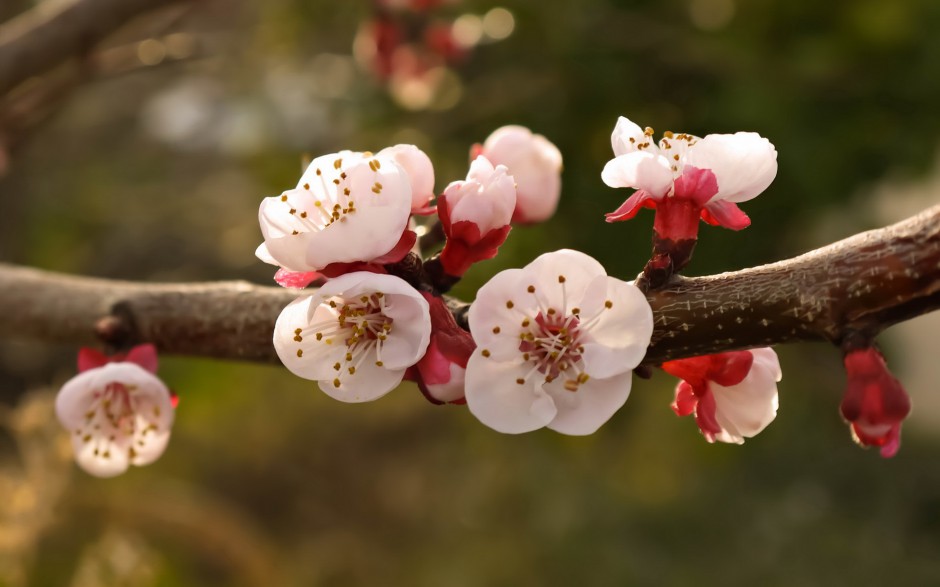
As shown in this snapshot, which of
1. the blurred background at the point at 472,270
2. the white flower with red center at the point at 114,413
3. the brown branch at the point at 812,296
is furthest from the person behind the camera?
the blurred background at the point at 472,270

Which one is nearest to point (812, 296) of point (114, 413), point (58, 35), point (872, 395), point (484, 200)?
point (872, 395)

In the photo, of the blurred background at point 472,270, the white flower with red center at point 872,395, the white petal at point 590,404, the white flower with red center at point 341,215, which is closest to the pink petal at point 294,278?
the white flower with red center at point 341,215

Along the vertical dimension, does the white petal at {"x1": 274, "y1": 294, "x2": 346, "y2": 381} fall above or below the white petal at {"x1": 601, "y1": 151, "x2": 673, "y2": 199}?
below

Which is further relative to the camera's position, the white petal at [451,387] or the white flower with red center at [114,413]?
the white flower with red center at [114,413]

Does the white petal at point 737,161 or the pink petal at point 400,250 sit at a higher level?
the white petal at point 737,161

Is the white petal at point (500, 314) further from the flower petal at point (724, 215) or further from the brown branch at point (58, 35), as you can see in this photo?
the brown branch at point (58, 35)

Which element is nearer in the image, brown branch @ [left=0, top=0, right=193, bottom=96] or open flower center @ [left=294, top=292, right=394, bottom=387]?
open flower center @ [left=294, top=292, right=394, bottom=387]

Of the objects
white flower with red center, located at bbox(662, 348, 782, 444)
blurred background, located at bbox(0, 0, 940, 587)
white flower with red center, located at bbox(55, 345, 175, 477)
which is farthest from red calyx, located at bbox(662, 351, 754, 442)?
blurred background, located at bbox(0, 0, 940, 587)

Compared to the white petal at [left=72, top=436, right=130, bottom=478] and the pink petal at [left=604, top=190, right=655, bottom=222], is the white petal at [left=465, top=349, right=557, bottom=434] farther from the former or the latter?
the white petal at [left=72, top=436, right=130, bottom=478]
